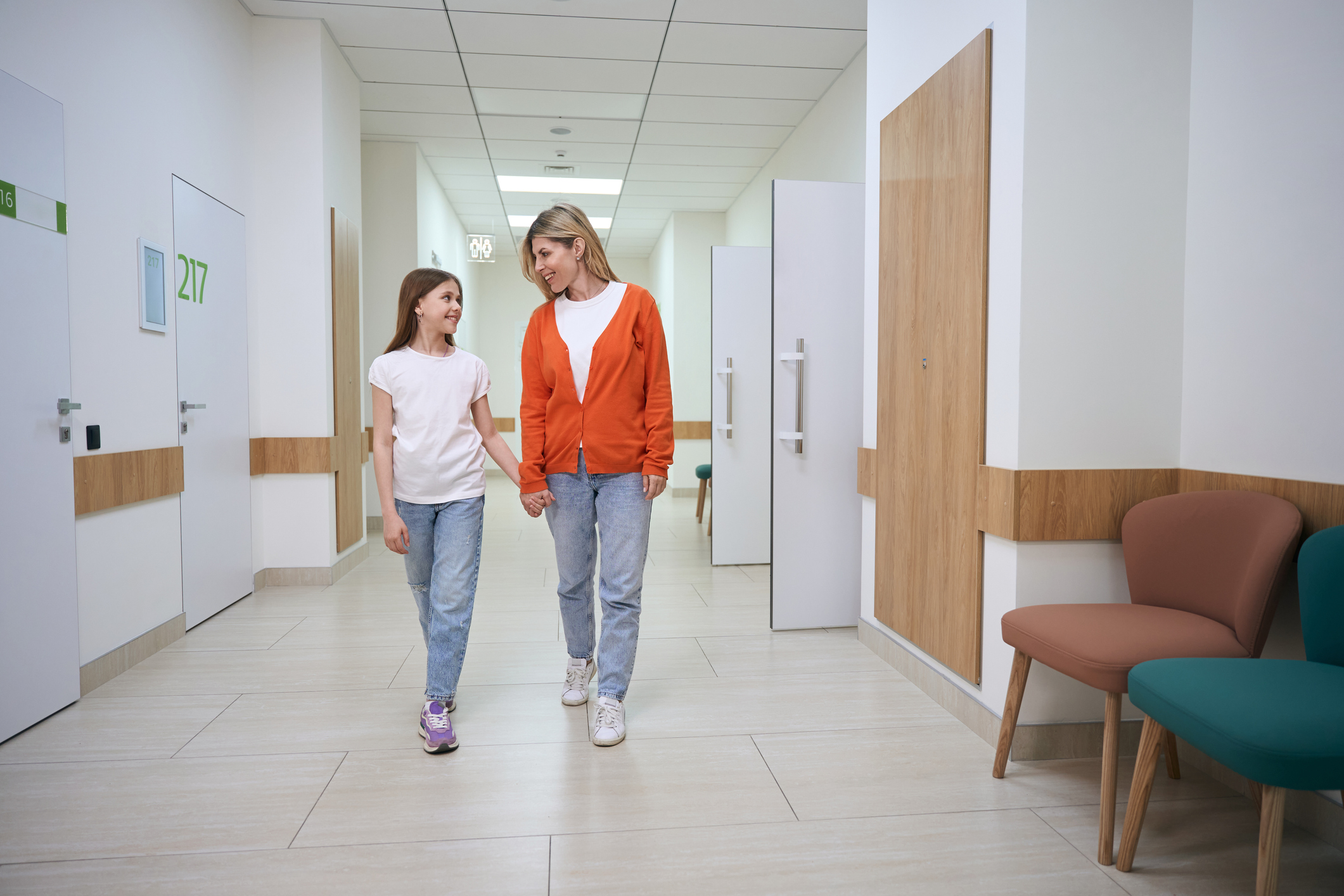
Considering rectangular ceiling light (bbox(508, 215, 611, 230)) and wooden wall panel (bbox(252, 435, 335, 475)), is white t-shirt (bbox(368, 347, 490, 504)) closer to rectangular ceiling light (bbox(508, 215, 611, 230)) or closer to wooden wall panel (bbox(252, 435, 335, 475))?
wooden wall panel (bbox(252, 435, 335, 475))

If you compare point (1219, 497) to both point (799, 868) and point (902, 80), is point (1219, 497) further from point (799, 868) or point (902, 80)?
point (902, 80)

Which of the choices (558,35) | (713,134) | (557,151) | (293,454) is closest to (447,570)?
(293,454)

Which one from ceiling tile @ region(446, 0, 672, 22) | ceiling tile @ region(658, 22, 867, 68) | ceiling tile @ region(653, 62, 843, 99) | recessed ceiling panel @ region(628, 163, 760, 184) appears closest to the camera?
ceiling tile @ region(446, 0, 672, 22)

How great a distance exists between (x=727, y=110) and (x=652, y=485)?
4.33 meters

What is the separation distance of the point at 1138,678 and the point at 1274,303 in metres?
1.05

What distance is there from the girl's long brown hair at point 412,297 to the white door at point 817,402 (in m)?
1.61

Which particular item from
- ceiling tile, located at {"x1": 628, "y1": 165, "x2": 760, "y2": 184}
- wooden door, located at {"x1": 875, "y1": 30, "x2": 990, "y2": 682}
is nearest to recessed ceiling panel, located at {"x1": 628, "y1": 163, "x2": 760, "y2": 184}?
ceiling tile, located at {"x1": 628, "y1": 165, "x2": 760, "y2": 184}

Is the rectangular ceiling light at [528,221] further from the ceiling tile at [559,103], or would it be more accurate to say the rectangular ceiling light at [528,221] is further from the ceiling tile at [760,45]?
the ceiling tile at [760,45]

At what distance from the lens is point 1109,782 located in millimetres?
1765

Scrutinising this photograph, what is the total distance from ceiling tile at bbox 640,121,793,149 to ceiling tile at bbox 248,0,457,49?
6.26ft

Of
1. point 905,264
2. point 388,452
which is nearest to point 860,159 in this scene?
point 905,264

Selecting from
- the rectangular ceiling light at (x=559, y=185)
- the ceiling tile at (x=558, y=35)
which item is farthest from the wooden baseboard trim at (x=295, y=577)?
the rectangular ceiling light at (x=559, y=185)

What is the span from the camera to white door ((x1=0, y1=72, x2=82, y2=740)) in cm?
238

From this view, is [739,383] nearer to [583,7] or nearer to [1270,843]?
[583,7]
